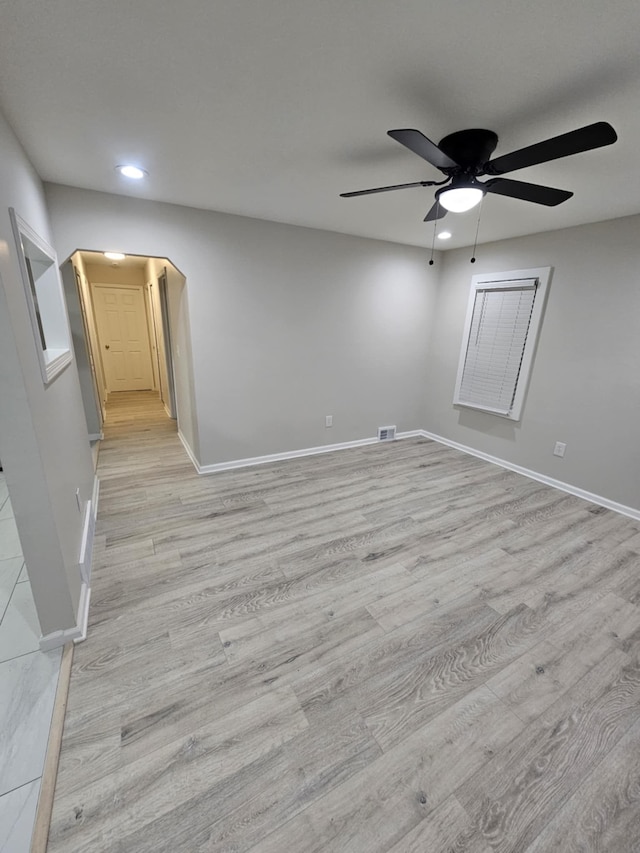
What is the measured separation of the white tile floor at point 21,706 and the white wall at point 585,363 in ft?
13.4

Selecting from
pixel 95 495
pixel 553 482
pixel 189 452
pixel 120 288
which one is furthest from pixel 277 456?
pixel 120 288

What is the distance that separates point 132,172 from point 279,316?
1.63 meters

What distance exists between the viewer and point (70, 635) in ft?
5.41

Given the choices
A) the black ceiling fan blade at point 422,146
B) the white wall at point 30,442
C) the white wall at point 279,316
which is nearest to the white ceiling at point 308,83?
the black ceiling fan blade at point 422,146

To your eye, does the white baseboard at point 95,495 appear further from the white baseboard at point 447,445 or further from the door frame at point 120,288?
the door frame at point 120,288

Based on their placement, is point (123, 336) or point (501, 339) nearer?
point (501, 339)

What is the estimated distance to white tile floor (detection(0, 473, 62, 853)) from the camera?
42.2 inches

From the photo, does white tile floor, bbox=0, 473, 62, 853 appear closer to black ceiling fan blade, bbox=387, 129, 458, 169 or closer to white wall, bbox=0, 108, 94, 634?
white wall, bbox=0, 108, 94, 634

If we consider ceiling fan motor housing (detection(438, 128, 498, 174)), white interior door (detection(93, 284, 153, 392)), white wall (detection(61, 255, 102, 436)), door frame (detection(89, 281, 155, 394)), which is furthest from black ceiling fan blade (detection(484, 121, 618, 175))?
white interior door (detection(93, 284, 153, 392))

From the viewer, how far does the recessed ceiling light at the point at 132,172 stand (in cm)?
210

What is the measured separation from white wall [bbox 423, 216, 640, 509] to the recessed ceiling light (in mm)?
3434

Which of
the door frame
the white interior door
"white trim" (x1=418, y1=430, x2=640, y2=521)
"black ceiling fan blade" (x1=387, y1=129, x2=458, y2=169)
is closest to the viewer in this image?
"black ceiling fan blade" (x1=387, y1=129, x2=458, y2=169)

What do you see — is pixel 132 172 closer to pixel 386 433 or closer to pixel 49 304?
pixel 49 304

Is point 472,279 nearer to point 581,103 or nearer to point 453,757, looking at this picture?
point 581,103
